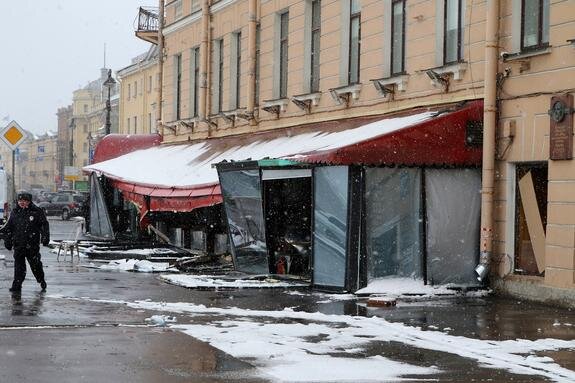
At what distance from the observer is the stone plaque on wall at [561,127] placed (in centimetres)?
1445

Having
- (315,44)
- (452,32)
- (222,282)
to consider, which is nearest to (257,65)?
Result: (315,44)

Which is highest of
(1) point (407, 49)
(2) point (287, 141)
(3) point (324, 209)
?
(1) point (407, 49)

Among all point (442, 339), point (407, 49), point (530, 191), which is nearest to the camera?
point (442, 339)

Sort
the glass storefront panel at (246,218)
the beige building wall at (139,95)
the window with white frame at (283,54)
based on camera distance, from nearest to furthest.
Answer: the glass storefront panel at (246,218) → the window with white frame at (283,54) → the beige building wall at (139,95)

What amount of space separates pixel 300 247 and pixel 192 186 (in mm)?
3160

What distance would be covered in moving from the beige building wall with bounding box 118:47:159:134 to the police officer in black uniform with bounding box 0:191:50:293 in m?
44.1

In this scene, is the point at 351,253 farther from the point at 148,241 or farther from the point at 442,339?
the point at 148,241

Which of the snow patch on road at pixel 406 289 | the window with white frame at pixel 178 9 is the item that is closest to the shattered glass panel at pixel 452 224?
the snow patch on road at pixel 406 289

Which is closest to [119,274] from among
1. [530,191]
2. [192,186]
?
[192,186]

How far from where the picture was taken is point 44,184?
14062cm

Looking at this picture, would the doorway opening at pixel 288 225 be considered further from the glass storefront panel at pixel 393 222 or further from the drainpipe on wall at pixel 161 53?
the drainpipe on wall at pixel 161 53

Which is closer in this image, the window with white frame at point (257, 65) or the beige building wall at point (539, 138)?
the beige building wall at point (539, 138)

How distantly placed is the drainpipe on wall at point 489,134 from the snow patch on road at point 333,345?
3927 millimetres

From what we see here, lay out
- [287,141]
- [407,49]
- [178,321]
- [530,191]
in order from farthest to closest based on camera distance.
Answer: [287,141] → [407,49] → [530,191] → [178,321]
